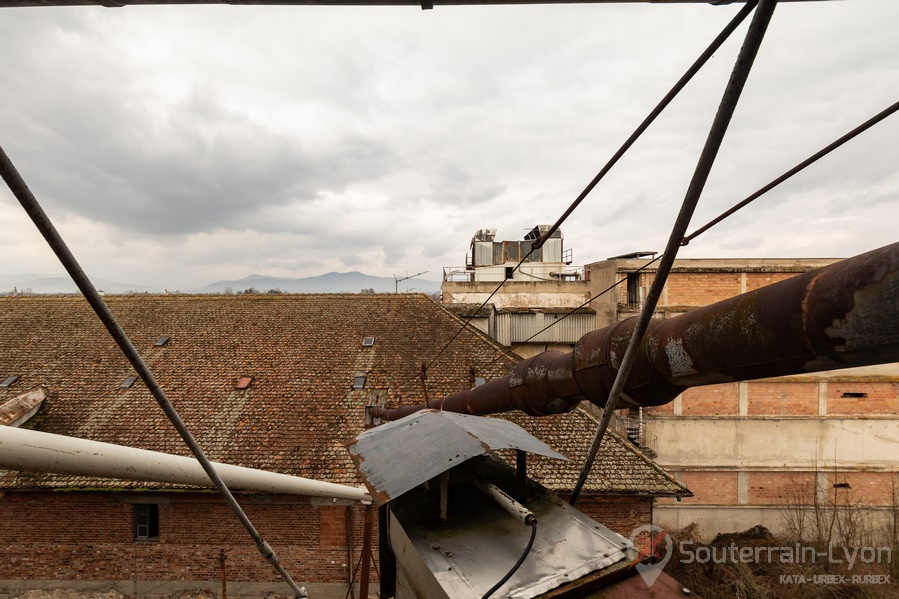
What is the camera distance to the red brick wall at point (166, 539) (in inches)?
391

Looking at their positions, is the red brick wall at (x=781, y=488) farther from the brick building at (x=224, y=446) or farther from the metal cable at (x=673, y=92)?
the metal cable at (x=673, y=92)

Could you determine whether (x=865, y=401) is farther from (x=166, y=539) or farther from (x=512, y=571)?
(x=166, y=539)

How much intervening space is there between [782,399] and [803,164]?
656 inches

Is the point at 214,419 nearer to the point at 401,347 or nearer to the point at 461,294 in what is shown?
the point at 401,347

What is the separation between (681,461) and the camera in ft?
47.3

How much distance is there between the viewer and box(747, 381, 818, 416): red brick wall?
14406mm

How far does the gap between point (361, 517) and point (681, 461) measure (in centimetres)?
1157

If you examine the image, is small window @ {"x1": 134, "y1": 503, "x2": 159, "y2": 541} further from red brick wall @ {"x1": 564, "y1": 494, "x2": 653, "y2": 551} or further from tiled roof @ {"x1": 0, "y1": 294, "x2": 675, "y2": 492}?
red brick wall @ {"x1": 564, "y1": 494, "x2": 653, "y2": 551}

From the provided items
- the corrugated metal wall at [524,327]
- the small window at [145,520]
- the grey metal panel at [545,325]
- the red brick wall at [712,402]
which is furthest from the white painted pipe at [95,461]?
the corrugated metal wall at [524,327]

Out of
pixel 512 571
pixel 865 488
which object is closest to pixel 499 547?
pixel 512 571

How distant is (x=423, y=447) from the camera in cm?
314

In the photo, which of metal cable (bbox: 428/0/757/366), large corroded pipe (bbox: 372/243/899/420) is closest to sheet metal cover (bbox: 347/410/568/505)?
large corroded pipe (bbox: 372/243/899/420)

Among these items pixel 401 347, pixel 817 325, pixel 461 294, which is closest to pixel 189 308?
pixel 401 347

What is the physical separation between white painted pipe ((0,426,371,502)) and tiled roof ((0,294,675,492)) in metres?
8.41
